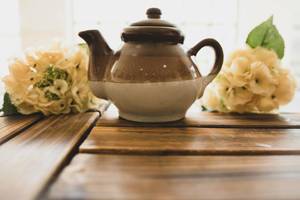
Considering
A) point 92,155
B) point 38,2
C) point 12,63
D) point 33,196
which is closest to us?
point 33,196

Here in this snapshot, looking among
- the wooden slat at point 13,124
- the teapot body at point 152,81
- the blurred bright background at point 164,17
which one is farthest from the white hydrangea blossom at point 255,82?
the blurred bright background at point 164,17

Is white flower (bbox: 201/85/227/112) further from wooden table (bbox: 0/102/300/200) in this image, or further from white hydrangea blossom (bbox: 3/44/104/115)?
white hydrangea blossom (bbox: 3/44/104/115)

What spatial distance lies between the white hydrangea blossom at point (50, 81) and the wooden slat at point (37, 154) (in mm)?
52

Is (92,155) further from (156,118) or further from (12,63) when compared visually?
(12,63)

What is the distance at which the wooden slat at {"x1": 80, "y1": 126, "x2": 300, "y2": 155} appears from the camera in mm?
397

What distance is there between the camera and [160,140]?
443mm

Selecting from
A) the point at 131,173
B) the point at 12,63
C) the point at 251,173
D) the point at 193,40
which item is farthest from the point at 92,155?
the point at 193,40

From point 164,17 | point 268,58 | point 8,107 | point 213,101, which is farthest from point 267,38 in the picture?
point 164,17

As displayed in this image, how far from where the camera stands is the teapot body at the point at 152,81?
0.51 m

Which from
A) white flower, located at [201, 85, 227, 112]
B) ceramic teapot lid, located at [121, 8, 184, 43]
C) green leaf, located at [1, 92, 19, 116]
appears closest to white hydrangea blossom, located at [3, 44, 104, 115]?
green leaf, located at [1, 92, 19, 116]

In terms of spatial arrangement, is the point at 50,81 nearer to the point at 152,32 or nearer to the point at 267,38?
the point at 152,32

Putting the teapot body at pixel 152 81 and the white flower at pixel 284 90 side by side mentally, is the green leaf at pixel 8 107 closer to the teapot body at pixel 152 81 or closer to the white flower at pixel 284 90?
the teapot body at pixel 152 81

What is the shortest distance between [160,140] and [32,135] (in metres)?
0.19

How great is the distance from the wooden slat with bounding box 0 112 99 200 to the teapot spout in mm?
69
